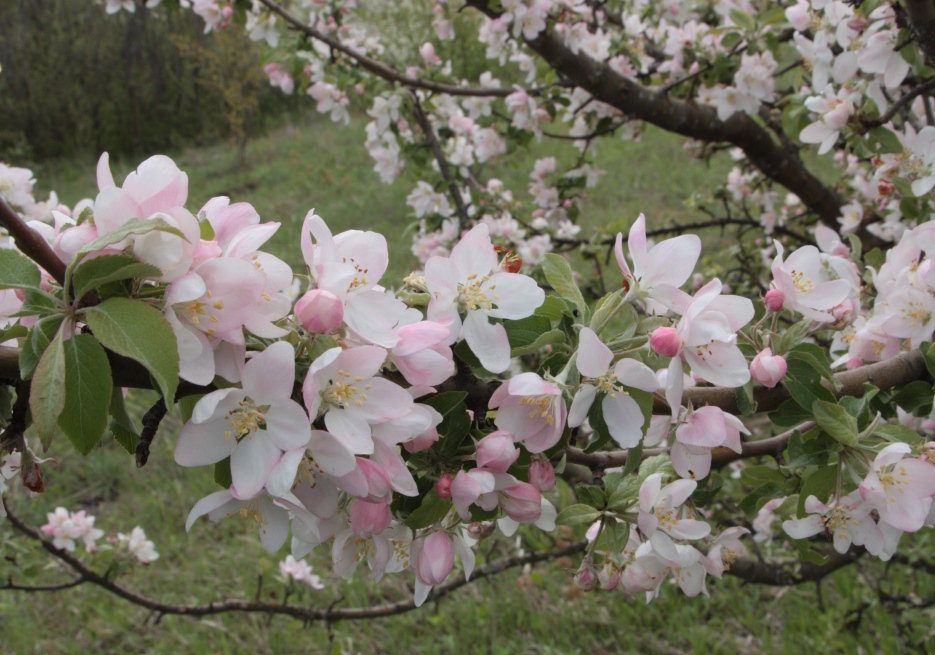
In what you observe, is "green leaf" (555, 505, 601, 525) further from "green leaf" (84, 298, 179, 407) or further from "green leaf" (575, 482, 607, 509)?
"green leaf" (84, 298, 179, 407)

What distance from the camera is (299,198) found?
948 centimetres

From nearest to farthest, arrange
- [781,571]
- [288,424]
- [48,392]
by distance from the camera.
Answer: [48,392] < [288,424] < [781,571]

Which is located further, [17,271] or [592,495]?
[592,495]

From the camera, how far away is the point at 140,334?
0.58 metres

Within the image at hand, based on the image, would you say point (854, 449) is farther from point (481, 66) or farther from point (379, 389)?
point (481, 66)

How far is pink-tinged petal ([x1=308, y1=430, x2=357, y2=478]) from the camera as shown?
658 millimetres

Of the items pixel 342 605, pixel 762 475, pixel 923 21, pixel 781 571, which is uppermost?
pixel 923 21

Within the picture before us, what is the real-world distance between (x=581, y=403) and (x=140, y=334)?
16.8 inches

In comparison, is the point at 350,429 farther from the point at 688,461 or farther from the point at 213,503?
the point at 688,461

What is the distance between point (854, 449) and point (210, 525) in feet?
12.6

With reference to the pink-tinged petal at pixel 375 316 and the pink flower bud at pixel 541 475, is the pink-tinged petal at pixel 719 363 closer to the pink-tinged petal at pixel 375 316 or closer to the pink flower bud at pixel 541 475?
the pink flower bud at pixel 541 475

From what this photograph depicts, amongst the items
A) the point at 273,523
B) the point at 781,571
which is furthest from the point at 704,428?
the point at 781,571

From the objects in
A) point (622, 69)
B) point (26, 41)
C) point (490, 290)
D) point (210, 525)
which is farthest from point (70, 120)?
point (490, 290)

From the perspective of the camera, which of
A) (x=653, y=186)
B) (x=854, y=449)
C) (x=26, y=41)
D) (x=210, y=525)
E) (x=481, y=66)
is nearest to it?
(x=854, y=449)
